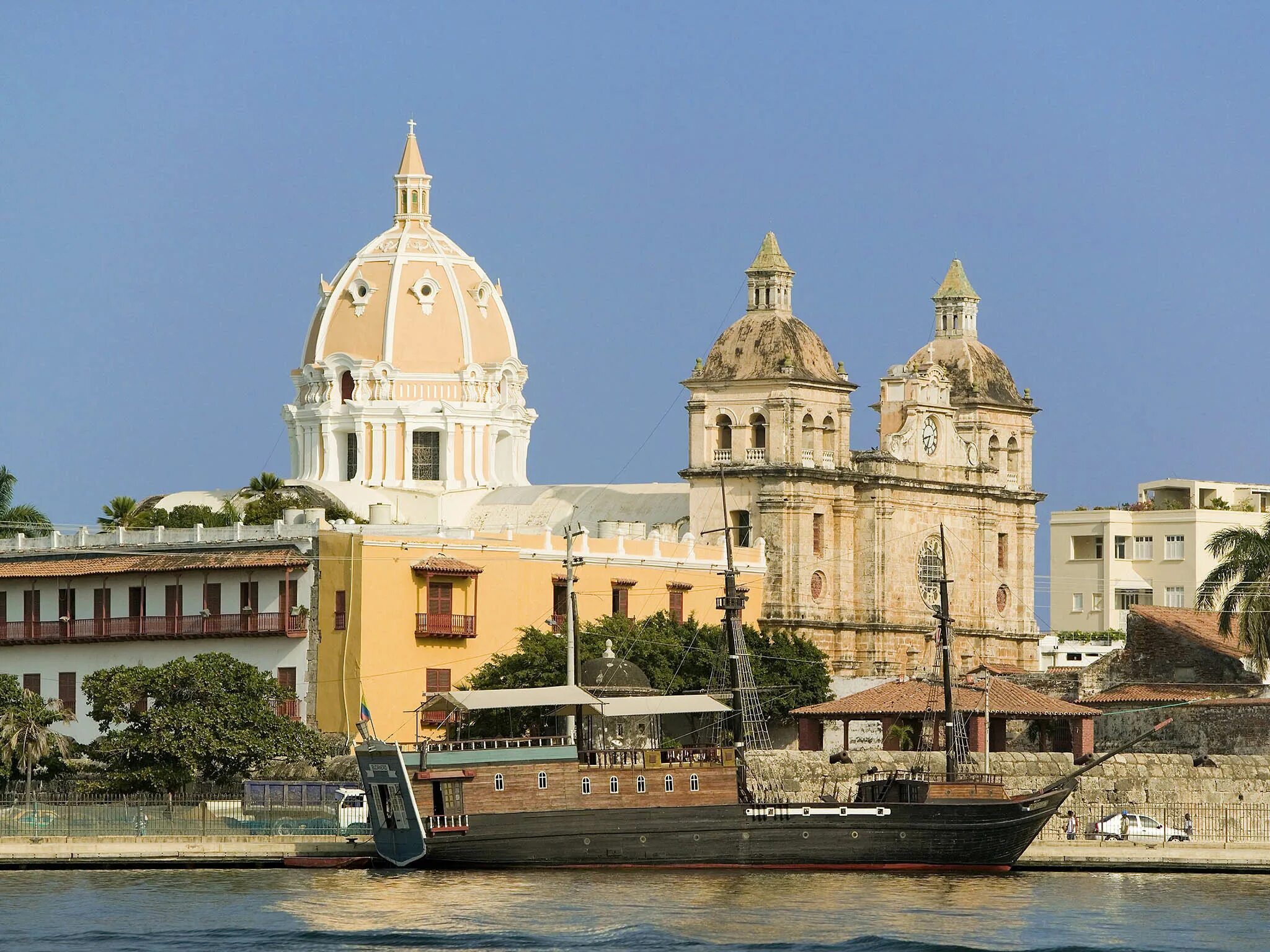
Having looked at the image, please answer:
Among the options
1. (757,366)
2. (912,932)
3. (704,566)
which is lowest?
(912,932)

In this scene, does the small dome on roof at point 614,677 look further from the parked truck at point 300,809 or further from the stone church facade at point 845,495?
the stone church facade at point 845,495

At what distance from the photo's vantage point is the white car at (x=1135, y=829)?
7012 cm

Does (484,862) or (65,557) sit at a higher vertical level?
(65,557)

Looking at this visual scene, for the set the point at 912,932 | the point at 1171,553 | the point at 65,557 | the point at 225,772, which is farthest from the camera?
the point at 1171,553

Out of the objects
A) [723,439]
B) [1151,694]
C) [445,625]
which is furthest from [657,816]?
[723,439]

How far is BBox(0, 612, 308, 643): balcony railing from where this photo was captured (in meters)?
83.8

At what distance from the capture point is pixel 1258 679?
274ft

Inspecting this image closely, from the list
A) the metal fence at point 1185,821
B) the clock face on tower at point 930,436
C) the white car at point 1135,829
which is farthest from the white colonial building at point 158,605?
the clock face on tower at point 930,436

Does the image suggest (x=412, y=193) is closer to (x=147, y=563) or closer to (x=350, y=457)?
(x=350, y=457)

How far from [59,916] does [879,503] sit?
45936 mm

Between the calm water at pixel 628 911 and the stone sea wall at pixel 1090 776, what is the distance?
22.3ft

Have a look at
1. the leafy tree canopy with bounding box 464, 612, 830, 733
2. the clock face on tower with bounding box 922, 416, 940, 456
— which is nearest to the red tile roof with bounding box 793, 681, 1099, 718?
the leafy tree canopy with bounding box 464, 612, 830, 733

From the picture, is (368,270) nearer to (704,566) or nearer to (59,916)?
(704,566)

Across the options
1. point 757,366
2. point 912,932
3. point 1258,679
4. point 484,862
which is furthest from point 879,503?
point 912,932
